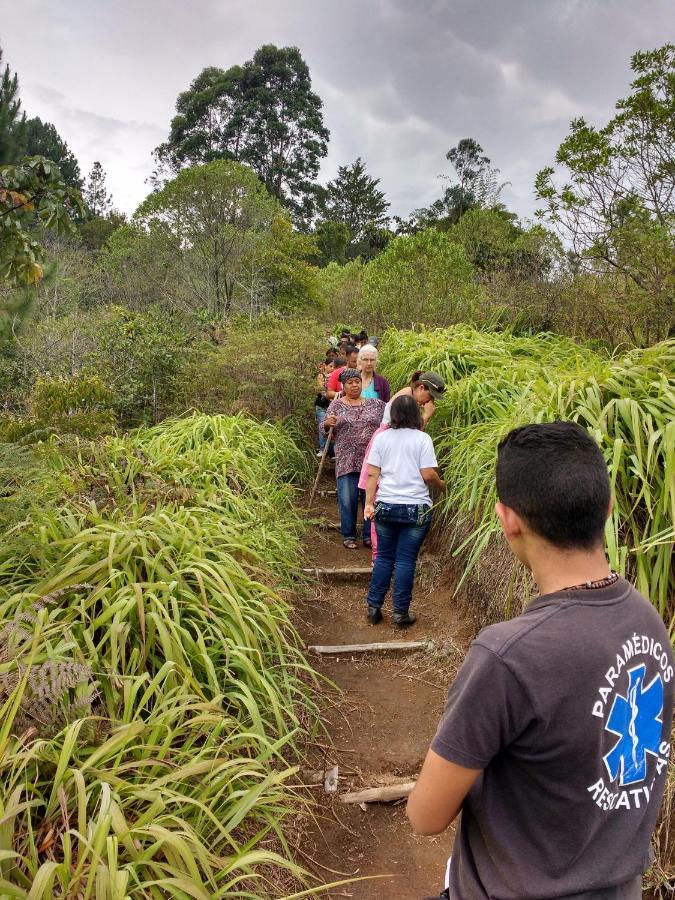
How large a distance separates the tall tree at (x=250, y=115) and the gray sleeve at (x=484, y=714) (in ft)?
123

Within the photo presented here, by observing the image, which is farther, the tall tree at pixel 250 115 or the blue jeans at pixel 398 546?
the tall tree at pixel 250 115

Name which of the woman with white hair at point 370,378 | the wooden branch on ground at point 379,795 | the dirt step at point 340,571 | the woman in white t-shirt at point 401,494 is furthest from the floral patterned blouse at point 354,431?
the wooden branch on ground at point 379,795

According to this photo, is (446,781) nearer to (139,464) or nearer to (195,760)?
(195,760)

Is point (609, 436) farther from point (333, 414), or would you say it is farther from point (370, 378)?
point (370, 378)

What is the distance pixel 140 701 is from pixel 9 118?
2820 mm

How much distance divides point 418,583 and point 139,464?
7.70 ft

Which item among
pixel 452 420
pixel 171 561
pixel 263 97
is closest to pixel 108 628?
pixel 171 561

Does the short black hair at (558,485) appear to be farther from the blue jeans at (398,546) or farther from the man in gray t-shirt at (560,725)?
the blue jeans at (398,546)

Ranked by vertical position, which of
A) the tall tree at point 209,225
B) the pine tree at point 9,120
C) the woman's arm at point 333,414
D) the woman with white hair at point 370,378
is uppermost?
the tall tree at point 209,225

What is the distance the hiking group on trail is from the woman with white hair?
4.44 m

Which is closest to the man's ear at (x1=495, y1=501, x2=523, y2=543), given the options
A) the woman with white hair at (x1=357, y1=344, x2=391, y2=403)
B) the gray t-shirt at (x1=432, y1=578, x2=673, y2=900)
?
the gray t-shirt at (x1=432, y1=578, x2=673, y2=900)

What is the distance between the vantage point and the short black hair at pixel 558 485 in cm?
105

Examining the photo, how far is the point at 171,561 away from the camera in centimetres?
270

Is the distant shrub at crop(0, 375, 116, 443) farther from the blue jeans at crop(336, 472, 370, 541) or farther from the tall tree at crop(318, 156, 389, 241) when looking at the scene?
the tall tree at crop(318, 156, 389, 241)
